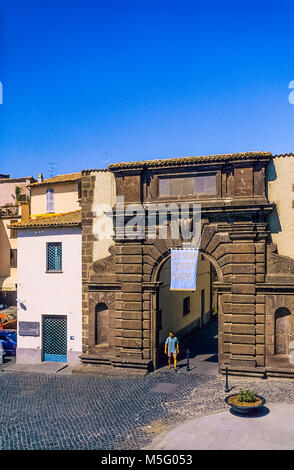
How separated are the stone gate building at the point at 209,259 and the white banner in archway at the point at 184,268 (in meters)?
0.41

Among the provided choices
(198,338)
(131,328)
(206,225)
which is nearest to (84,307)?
(131,328)

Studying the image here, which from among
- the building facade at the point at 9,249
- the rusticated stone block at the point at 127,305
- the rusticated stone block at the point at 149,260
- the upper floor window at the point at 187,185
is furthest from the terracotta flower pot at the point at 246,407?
the building facade at the point at 9,249

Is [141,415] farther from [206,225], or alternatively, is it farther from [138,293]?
[206,225]

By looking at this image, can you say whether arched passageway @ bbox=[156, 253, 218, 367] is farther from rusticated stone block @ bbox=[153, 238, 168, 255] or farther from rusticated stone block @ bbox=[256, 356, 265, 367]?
rusticated stone block @ bbox=[256, 356, 265, 367]

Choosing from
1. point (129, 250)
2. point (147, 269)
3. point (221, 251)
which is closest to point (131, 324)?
point (147, 269)

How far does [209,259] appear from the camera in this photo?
58.5 ft

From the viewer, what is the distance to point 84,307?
1942 centimetres

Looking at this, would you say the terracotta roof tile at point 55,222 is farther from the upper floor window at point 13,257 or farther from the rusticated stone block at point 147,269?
the upper floor window at point 13,257

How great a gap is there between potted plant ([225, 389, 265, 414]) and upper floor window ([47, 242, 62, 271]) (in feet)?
34.4

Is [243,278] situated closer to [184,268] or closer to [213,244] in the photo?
[213,244]

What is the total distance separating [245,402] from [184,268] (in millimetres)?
6309

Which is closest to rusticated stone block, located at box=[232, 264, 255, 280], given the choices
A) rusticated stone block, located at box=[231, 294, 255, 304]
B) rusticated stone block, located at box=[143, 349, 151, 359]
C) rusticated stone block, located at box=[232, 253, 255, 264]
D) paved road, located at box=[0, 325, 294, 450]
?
rusticated stone block, located at box=[232, 253, 255, 264]

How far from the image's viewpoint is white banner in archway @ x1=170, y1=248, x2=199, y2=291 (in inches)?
697
